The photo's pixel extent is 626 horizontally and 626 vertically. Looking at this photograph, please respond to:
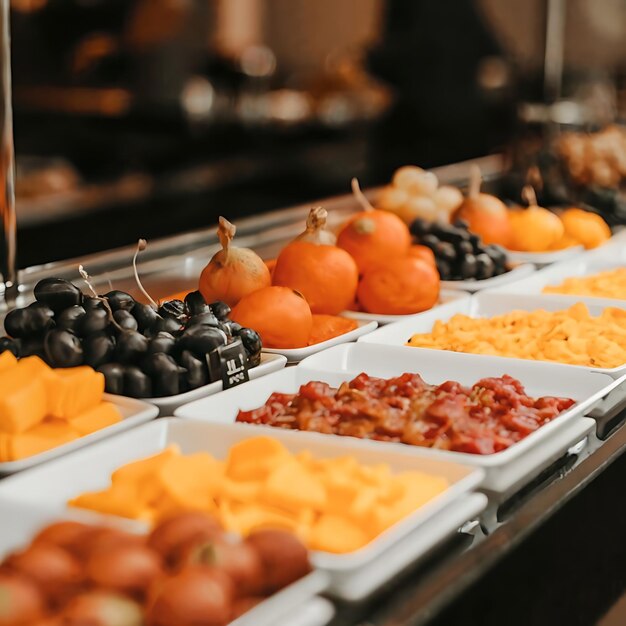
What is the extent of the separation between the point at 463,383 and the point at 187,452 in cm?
51

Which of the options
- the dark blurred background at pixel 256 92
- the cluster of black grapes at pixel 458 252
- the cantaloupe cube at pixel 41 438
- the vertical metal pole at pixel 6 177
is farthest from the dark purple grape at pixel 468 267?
the dark blurred background at pixel 256 92

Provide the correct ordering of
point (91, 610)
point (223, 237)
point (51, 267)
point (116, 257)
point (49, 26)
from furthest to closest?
point (49, 26) → point (116, 257) → point (51, 267) → point (223, 237) → point (91, 610)

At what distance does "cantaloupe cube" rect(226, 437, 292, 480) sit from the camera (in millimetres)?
1174

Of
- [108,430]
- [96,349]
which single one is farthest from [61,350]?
[108,430]

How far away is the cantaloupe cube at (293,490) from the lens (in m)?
1.09

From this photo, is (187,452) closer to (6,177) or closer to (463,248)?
(6,177)

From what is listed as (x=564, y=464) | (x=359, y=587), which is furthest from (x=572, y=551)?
(x=359, y=587)

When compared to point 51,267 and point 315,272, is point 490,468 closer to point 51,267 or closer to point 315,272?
point 315,272

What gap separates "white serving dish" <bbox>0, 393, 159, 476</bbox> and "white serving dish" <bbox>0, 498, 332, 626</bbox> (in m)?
0.14

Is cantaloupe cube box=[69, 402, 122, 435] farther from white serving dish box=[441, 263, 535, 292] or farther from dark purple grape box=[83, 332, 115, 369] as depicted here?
white serving dish box=[441, 263, 535, 292]

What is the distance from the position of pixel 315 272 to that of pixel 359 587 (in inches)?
37.6

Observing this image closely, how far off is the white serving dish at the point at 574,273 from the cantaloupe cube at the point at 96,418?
3.28 ft

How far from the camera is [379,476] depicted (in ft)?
3.79

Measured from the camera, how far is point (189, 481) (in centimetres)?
114
